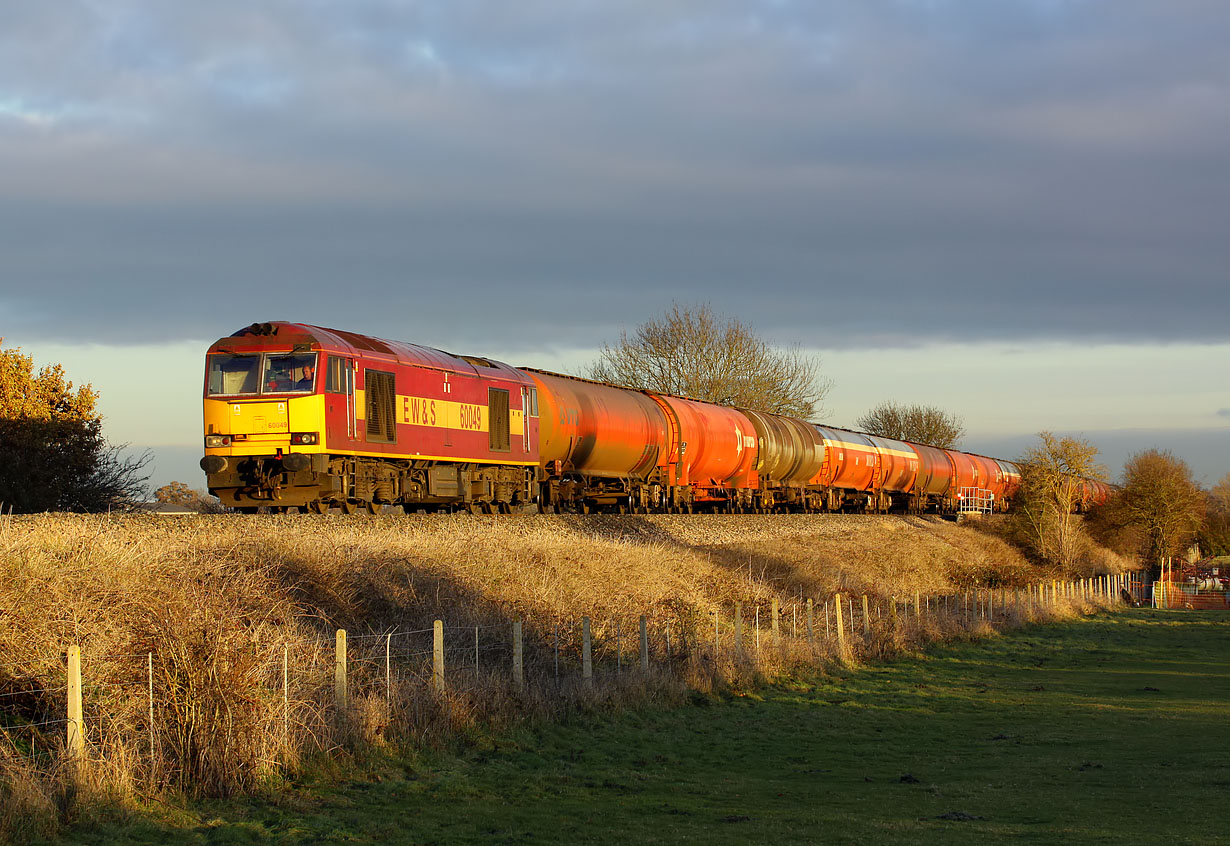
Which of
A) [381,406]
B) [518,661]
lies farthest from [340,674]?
[381,406]

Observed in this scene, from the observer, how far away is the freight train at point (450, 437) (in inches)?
1002

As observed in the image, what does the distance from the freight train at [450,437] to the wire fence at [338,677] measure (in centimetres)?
730

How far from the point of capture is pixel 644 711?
1864 centimetres

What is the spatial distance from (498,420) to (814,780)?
18.7m

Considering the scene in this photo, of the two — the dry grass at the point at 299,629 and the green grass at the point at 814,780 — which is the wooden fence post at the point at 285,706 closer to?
the dry grass at the point at 299,629

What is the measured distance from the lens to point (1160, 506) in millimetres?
77750

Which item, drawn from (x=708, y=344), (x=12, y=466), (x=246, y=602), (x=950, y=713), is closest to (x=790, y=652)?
(x=950, y=713)

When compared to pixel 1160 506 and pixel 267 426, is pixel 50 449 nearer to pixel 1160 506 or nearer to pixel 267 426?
pixel 267 426

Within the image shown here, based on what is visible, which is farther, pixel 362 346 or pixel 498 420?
pixel 498 420

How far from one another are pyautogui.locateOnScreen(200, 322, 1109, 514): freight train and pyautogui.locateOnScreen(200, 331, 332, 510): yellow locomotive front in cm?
3

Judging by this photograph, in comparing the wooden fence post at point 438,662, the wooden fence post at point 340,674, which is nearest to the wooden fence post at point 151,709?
the wooden fence post at point 340,674

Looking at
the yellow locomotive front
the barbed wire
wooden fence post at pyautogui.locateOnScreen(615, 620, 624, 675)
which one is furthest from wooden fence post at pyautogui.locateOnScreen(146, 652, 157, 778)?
the yellow locomotive front

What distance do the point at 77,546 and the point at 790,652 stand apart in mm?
14027

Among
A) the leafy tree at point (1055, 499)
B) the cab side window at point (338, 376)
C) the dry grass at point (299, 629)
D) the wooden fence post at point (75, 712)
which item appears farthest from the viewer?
the leafy tree at point (1055, 499)
